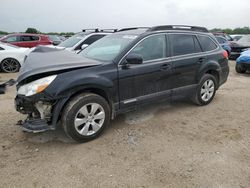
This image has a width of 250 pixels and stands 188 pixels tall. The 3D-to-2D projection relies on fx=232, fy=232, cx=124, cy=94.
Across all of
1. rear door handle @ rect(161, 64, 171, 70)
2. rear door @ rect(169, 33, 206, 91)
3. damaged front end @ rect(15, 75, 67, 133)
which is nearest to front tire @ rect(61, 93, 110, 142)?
damaged front end @ rect(15, 75, 67, 133)

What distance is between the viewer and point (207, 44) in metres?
5.09

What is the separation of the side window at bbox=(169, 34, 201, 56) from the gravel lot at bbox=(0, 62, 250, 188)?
4.15 ft

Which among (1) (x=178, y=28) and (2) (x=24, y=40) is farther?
(2) (x=24, y=40)

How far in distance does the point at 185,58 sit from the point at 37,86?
2.83 meters

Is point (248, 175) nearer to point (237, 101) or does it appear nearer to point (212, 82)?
point (212, 82)

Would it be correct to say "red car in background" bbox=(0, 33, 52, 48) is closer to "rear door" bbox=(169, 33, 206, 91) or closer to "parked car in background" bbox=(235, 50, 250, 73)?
"parked car in background" bbox=(235, 50, 250, 73)

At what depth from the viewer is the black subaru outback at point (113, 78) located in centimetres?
322

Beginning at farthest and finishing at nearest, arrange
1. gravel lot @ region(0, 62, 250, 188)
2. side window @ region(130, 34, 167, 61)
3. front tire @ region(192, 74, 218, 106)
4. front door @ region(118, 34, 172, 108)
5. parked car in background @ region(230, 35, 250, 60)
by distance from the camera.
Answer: parked car in background @ region(230, 35, 250, 60) → front tire @ region(192, 74, 218, 106) → side window @ region(130, 34, 167, 61) → front door @ region(118, 34, 172, 108) → gravel lot @ region(0, 62, 250, 188)

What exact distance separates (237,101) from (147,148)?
3.26m

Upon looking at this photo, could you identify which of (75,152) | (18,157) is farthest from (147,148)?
(18,157)

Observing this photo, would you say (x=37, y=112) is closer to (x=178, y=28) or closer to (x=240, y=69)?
(x=178, y=28)

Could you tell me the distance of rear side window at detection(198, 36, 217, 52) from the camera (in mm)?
4984

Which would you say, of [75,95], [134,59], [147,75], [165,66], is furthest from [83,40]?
[75,95]

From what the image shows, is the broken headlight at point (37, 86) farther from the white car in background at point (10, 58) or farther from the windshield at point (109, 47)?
the white car in background at point (10, 58)
